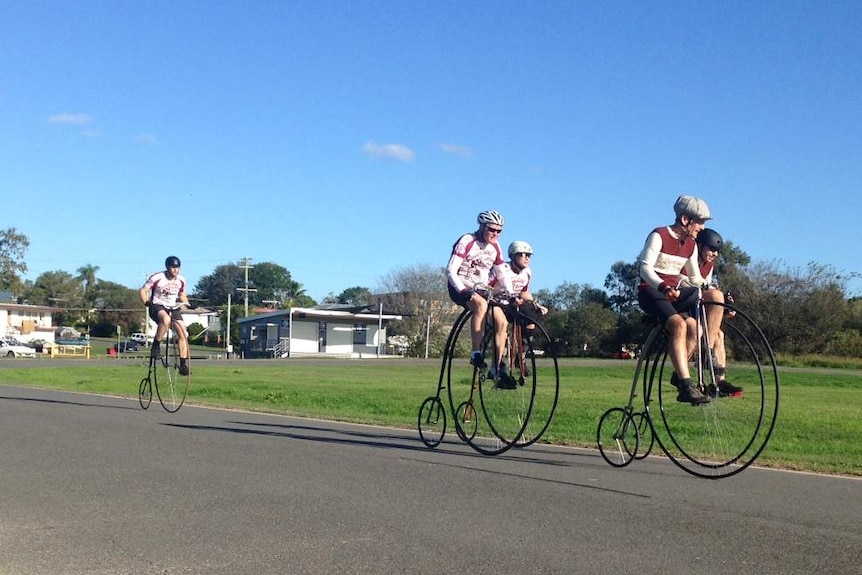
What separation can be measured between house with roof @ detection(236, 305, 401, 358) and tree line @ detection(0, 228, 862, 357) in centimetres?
255

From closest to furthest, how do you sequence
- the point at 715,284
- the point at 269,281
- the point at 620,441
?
the point at 715,284 < the point at 620,441 < the point at 269,281

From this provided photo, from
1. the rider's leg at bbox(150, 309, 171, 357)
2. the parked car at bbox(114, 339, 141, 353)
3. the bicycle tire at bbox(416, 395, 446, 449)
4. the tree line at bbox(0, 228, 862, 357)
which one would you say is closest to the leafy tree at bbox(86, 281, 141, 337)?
the tree line at bbox(0, 228, 862, 357)

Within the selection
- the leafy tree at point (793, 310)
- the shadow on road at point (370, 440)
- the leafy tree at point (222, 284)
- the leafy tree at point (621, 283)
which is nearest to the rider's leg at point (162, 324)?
the shadow on road at point (370, 440)

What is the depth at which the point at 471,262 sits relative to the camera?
9.66 m

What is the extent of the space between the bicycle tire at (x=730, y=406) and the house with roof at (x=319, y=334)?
73.2m

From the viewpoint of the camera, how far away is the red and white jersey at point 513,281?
31.4 ft

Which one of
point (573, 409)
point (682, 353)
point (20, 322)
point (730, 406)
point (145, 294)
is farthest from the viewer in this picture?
point (20, 322)

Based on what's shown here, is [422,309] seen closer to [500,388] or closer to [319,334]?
[319,334]

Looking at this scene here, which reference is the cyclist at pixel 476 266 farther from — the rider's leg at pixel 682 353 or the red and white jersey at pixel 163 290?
the red and white jersey at pixel 163 290

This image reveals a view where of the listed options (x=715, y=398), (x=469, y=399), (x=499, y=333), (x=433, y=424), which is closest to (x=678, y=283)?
(x=715, y=398)

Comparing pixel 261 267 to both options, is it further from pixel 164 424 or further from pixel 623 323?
pixel 164 424

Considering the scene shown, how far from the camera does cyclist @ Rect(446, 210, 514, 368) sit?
31.2ft

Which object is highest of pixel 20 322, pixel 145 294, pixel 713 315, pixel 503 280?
pixel 20 322

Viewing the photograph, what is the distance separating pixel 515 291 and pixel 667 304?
211 cm
